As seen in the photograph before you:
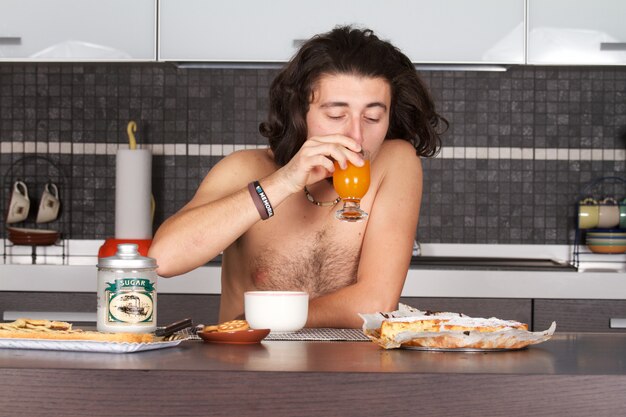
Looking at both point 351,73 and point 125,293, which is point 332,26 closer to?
point 351,73

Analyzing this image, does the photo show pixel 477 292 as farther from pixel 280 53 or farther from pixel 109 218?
pixel 109 218

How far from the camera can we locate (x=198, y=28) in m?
3.23

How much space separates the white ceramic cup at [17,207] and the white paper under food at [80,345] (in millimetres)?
2385

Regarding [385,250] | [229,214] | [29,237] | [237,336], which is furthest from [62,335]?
[29,237]

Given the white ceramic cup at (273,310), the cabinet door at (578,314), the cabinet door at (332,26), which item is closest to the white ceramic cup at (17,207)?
the cabinet door at (332,26)

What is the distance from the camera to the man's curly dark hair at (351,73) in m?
2.27

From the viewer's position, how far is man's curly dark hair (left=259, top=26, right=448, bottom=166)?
7.45 feet

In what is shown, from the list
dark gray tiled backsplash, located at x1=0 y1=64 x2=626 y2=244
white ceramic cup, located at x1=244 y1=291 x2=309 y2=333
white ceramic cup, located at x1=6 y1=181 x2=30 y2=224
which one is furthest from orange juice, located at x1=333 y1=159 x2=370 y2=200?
white ceramic cup, located at x1=6 y1=181 x2=30 y2=224

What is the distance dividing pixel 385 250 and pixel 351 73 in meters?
0.43

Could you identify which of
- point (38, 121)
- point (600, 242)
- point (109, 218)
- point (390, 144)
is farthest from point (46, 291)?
point (600, 242)

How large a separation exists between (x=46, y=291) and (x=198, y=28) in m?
0.99

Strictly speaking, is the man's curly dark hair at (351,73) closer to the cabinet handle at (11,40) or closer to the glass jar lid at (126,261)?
the glass jar lid at (126,261)

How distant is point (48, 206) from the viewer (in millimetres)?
3572

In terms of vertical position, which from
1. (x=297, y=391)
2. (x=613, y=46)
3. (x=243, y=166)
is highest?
(x=613, y=46)
